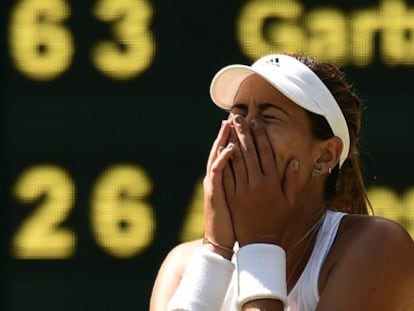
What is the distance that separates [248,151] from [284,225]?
127 mm

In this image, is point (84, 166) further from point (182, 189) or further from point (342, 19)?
point (342, 19)

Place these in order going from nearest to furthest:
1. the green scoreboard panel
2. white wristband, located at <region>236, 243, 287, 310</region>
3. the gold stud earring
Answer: white wristband, located at <region>236, 243, 287, 310</region> → the gold stud earring → the green scoreboard panel

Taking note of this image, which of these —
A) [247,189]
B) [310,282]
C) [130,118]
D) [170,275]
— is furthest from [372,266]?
[130,118]

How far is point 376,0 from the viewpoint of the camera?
2828mm

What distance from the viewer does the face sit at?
77.8 inches

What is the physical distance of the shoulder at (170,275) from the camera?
206cm

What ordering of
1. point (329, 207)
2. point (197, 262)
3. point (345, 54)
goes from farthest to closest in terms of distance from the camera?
point (345, 54)
point (329, 207)
point (197, 262)

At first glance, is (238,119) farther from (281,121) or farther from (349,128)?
(349,128)

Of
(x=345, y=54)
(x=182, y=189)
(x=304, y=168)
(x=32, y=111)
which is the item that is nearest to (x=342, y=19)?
(x=345, y=54)

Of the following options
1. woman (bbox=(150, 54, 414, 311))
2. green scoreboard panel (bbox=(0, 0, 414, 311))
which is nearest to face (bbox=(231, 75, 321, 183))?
woman (bbox=(150, 54, 414, 311))

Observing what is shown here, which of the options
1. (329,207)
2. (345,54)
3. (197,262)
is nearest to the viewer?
(197,262)

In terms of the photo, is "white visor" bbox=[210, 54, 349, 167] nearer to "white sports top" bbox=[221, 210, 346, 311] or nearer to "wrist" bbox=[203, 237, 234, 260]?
"white sports top" bbox=[221, 210, 346, 311]

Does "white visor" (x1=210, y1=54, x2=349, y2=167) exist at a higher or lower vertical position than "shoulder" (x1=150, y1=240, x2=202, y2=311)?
higher

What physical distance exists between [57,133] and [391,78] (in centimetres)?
73
